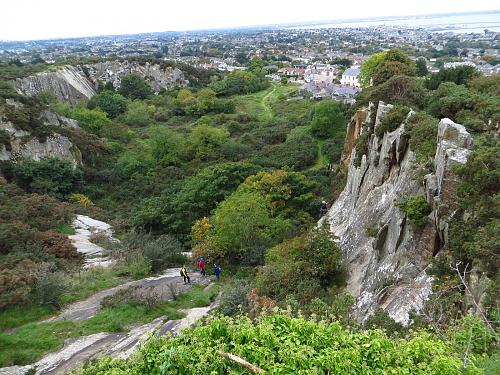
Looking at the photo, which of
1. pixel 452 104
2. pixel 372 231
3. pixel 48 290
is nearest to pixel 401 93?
pixel 452 104

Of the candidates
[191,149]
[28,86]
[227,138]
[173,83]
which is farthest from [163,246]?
[173,83]

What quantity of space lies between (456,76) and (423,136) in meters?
16.2

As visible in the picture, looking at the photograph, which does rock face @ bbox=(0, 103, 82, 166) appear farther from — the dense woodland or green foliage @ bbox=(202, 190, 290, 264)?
green foliage @ bbox=(202, 190, 290, 264)

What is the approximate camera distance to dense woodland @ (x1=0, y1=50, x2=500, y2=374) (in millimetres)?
6680

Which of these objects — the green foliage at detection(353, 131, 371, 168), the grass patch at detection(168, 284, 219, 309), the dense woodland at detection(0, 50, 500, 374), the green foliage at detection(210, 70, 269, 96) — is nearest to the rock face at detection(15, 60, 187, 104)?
the dense woodland at detection(0, 50, 500, 374)

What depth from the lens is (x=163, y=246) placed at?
2259 centimetres

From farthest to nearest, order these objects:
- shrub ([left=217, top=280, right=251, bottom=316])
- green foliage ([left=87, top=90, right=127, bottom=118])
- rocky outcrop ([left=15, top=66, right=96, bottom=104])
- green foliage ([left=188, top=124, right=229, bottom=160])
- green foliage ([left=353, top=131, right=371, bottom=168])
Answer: green foliage ([left=87, top=90, right=127, bottom=118])
rocky outcrop ([left=15, top=66, right=96, bottom=104])
green foliage ([left=188, top=124, right=229, bottom=160])
green foliage ([left=353, top=131, right=371, bottom=168])
shrub ([left=217, top=280, right=251, bottom=316])

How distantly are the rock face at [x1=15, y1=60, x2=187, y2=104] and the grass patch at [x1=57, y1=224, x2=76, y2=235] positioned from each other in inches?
1663

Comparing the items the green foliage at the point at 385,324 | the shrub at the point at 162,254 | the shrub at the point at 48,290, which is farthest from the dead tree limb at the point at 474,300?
the shrub at the point at 162,254

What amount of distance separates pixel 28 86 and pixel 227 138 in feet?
109

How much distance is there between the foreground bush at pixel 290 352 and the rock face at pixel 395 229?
3.56 metres

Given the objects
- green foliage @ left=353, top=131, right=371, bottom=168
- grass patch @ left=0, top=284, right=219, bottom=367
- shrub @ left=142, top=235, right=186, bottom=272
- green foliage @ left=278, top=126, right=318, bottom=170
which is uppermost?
green foliage @ left=353, top=131, right=371, bottom=168

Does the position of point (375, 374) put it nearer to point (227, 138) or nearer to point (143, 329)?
point (143, 329)

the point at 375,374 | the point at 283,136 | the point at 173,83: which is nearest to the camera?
the point at 375,374
